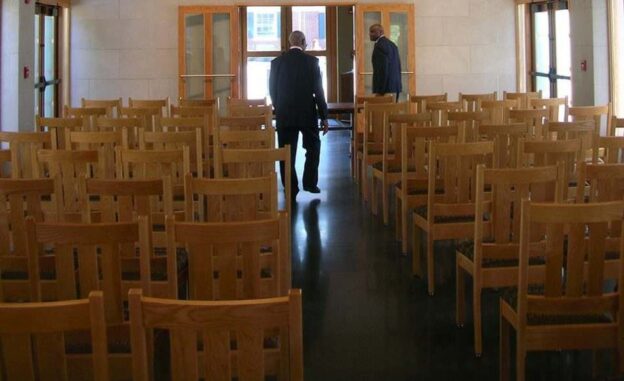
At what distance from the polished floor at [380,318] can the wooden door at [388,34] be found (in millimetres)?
5622

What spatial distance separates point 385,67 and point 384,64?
0.04 meters

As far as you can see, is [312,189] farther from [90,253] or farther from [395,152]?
[90,253]

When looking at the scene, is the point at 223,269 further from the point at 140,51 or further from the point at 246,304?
the point at 140,51

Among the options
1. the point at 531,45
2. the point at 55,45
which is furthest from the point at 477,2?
the point at 55,45

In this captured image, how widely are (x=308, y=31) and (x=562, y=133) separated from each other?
11682 millimetres

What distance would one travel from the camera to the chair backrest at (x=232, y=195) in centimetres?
340

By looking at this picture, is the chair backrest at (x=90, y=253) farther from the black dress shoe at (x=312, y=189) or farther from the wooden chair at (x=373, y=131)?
the black dress shoe at (x=312, y=189)

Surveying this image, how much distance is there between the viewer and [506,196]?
3.73m

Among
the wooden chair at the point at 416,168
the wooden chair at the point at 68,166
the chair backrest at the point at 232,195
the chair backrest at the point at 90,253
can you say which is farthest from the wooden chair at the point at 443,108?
the chair backrest at the point at 90,253

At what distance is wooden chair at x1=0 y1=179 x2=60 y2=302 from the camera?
11.2 feet

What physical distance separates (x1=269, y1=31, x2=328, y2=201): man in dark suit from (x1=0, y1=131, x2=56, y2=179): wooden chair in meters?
2.71

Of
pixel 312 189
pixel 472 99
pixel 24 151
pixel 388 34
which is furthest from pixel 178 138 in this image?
pixel 388 34

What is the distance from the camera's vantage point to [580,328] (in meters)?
3.02

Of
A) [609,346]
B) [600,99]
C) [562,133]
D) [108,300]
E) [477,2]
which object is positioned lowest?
[609,346]
